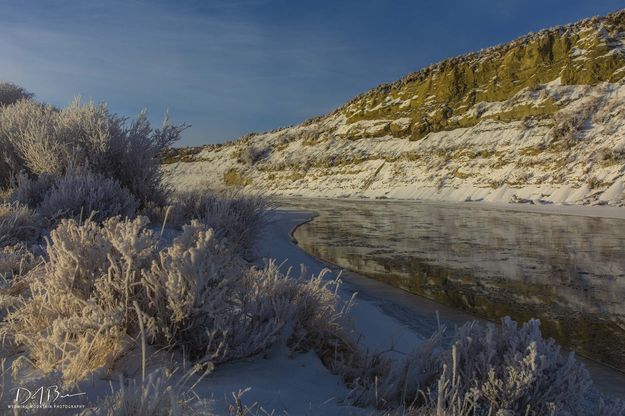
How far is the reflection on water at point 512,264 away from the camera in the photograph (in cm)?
548

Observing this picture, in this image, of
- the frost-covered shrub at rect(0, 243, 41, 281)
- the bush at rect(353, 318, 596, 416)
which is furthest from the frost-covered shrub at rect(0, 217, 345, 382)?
the frost-covered shrub at rect(0, 243, 41, 281)

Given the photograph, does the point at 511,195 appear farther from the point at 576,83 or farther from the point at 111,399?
the point at 111,399

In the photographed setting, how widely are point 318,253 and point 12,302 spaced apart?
7.61 m

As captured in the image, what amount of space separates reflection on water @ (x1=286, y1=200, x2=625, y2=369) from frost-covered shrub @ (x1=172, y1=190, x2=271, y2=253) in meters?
2.36

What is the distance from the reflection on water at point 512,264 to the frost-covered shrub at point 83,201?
4.38 metres

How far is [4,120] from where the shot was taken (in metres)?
7.95

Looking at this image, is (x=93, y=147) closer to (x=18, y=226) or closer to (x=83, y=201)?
(x=83, y=201)

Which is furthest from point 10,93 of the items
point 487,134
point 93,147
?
point 487,134

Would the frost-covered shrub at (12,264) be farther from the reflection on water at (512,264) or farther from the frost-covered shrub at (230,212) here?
the reflection on water at (512,264)

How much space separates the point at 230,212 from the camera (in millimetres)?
6668

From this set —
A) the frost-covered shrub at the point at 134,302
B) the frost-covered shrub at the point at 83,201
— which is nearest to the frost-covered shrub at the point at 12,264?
the frost-covered shrub at the point at 134,302

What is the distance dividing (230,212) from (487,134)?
1041 inches

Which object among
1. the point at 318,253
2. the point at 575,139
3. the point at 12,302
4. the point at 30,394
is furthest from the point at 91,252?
the point at 575,139

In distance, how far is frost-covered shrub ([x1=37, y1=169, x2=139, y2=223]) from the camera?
209 inches
